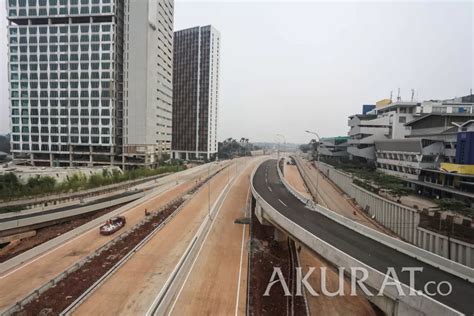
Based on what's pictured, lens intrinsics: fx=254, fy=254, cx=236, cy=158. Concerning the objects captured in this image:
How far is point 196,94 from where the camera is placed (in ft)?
446

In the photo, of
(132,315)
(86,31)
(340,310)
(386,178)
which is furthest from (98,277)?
(86,31)

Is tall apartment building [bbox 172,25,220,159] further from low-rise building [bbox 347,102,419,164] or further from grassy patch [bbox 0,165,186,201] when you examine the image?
low-rise building [bbox 347,102,419,164]

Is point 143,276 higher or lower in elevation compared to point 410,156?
lower

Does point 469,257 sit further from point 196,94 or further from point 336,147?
point 196,94

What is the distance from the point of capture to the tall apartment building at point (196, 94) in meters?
134

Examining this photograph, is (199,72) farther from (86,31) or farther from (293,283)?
(293,283)

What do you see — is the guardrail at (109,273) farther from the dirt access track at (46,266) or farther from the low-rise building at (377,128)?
the low-rise building at (377,128)

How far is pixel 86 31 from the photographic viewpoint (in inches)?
3250

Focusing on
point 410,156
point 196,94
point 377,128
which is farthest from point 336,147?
point 196,94

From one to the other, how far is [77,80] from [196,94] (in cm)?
6114

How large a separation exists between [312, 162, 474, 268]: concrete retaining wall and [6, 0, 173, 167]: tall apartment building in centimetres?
6825

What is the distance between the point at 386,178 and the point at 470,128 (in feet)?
54.5

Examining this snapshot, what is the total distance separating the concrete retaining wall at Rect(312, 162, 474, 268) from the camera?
24.6m

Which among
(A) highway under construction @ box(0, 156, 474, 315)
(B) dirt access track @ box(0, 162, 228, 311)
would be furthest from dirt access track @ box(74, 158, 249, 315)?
(B) dirt access track @ box(0, 162, 228, 311)
